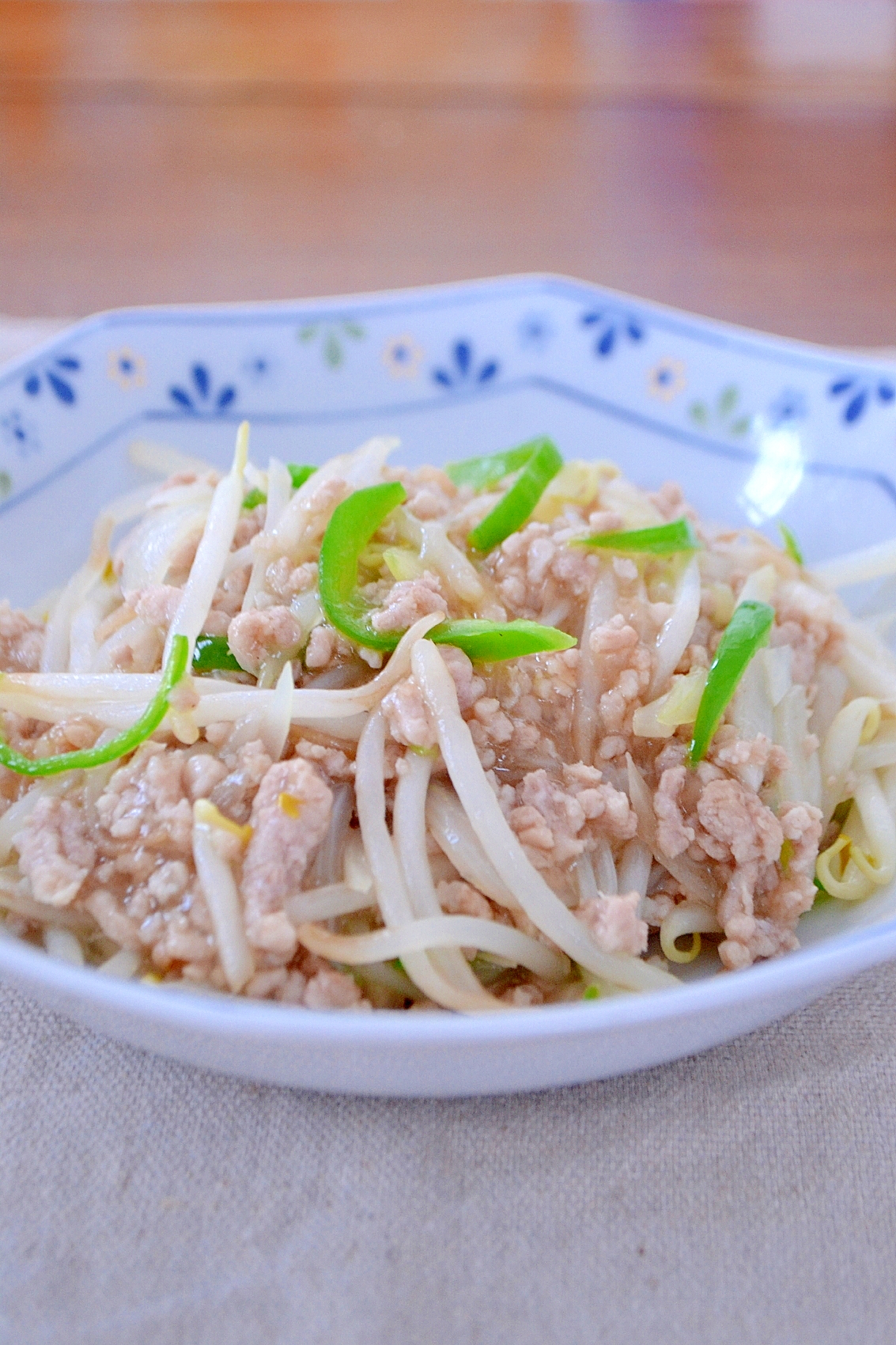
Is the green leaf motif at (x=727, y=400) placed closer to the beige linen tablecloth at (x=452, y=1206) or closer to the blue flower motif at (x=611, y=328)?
the blue flower motif at (x=611, y=328)

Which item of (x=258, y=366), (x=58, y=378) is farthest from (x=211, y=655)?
(x=258, y=366)

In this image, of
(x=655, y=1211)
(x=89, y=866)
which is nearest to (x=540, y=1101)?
(x=655, y=1211)

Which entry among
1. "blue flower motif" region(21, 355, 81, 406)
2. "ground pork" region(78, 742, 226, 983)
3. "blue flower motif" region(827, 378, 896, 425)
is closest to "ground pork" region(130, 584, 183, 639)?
"ground pork" region(78, 742, 226, 983)

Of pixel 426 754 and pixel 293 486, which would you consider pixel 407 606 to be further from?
pixel 293 486

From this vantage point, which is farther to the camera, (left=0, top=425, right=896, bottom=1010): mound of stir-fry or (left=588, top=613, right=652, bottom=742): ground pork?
(left=588, top=613, right=652, bottom=742): ground pork

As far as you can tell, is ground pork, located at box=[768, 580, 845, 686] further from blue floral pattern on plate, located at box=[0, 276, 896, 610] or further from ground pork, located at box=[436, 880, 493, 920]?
ground pork, located at box=[436, 880, 493, 920]
